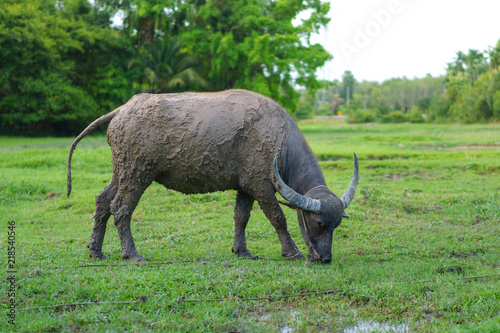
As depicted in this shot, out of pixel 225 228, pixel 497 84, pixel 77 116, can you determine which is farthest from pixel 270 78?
pixel 225 228

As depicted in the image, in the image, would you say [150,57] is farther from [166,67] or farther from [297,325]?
[297,325]

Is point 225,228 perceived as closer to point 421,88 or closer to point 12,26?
point 12,26

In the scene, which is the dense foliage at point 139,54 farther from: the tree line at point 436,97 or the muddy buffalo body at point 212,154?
the muddy buffalo body at point 212,154

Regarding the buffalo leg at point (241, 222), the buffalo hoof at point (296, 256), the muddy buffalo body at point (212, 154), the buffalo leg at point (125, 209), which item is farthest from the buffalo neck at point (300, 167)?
the buffalo leg at point (125, 209)

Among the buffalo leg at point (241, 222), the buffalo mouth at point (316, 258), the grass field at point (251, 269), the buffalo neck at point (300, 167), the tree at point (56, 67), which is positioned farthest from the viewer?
the tree at point (56, 67)

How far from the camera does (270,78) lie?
105 feet

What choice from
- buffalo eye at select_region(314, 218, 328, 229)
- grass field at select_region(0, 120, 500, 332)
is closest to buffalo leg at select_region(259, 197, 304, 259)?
grass field at select_region(0, 120, 500, 332)

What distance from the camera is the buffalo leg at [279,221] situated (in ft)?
19.1

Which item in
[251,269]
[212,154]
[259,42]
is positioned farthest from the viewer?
[259,42]

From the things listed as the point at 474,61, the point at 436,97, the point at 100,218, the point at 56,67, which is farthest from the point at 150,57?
the point at 474,61

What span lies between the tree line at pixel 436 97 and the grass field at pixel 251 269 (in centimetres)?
2414

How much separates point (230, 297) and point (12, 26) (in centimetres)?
Result: 2230

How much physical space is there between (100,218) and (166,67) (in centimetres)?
2578

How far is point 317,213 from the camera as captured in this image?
211 inches
